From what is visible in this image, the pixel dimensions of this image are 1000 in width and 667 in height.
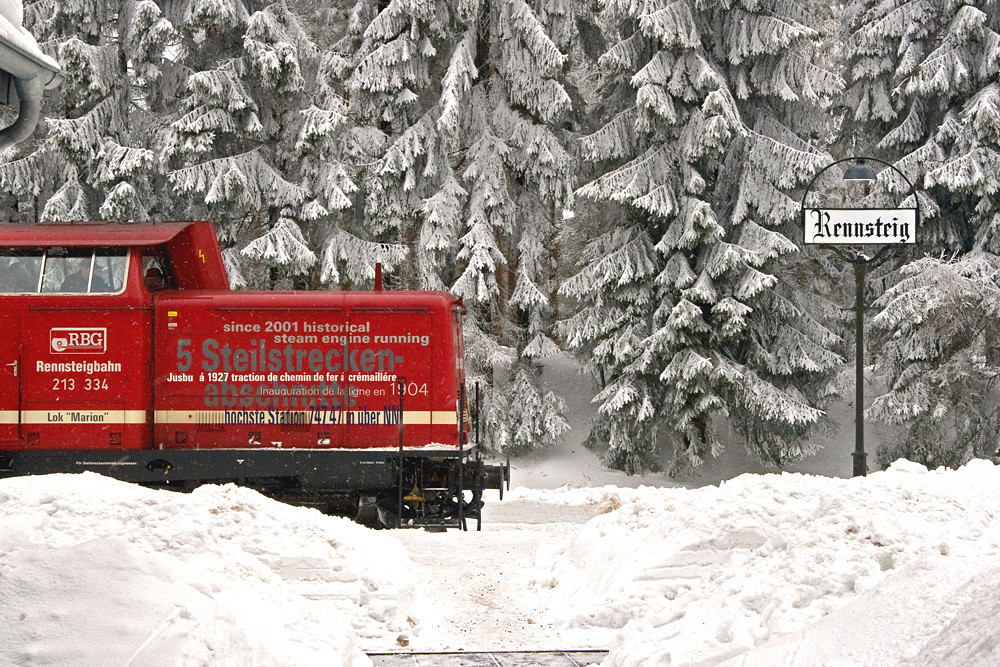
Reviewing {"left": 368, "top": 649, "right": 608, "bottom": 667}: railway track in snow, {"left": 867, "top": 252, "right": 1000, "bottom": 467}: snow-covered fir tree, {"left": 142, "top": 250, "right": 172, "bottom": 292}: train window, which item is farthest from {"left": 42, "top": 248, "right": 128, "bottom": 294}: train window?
{"left": 867, "top": 252, "right": 1000, "bottom": 467}: snow-covered fir tree

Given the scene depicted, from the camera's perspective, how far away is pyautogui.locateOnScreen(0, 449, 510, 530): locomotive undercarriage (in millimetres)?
11695

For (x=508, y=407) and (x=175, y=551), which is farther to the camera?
(x=508, y=407)

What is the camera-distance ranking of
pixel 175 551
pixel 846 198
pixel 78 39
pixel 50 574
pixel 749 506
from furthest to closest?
pixel 846 198 < pixel 78 39 < pixel 749 506 < pixel 175 551 < pixel 50 574

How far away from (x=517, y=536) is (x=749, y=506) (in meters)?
4.49

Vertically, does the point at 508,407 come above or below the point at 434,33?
below

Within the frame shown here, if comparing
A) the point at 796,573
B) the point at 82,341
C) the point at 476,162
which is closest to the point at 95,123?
the point at 476,162

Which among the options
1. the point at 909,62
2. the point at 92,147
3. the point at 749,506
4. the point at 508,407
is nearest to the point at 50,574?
the point at 749,506

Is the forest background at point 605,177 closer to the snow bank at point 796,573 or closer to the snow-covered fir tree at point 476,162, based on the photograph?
the snow-covered fir tree at point 476,162

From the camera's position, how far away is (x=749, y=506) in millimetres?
9359

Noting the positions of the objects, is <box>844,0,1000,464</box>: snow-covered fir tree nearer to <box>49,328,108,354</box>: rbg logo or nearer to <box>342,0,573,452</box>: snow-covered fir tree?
<box>342,0,573,452</box>: snow-covered fir tree

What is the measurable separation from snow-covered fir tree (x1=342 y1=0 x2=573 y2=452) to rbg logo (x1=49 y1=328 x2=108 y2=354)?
29.1 feet

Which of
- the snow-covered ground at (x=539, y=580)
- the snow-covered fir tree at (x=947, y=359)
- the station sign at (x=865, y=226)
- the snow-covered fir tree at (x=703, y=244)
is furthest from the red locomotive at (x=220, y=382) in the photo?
the snow-covered fir tree at (x=947, y=359)

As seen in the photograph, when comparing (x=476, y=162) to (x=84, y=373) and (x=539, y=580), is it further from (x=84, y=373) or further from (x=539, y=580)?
(x=539, y=580)

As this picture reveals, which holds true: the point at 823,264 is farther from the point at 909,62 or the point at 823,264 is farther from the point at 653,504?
the point at 653,504
